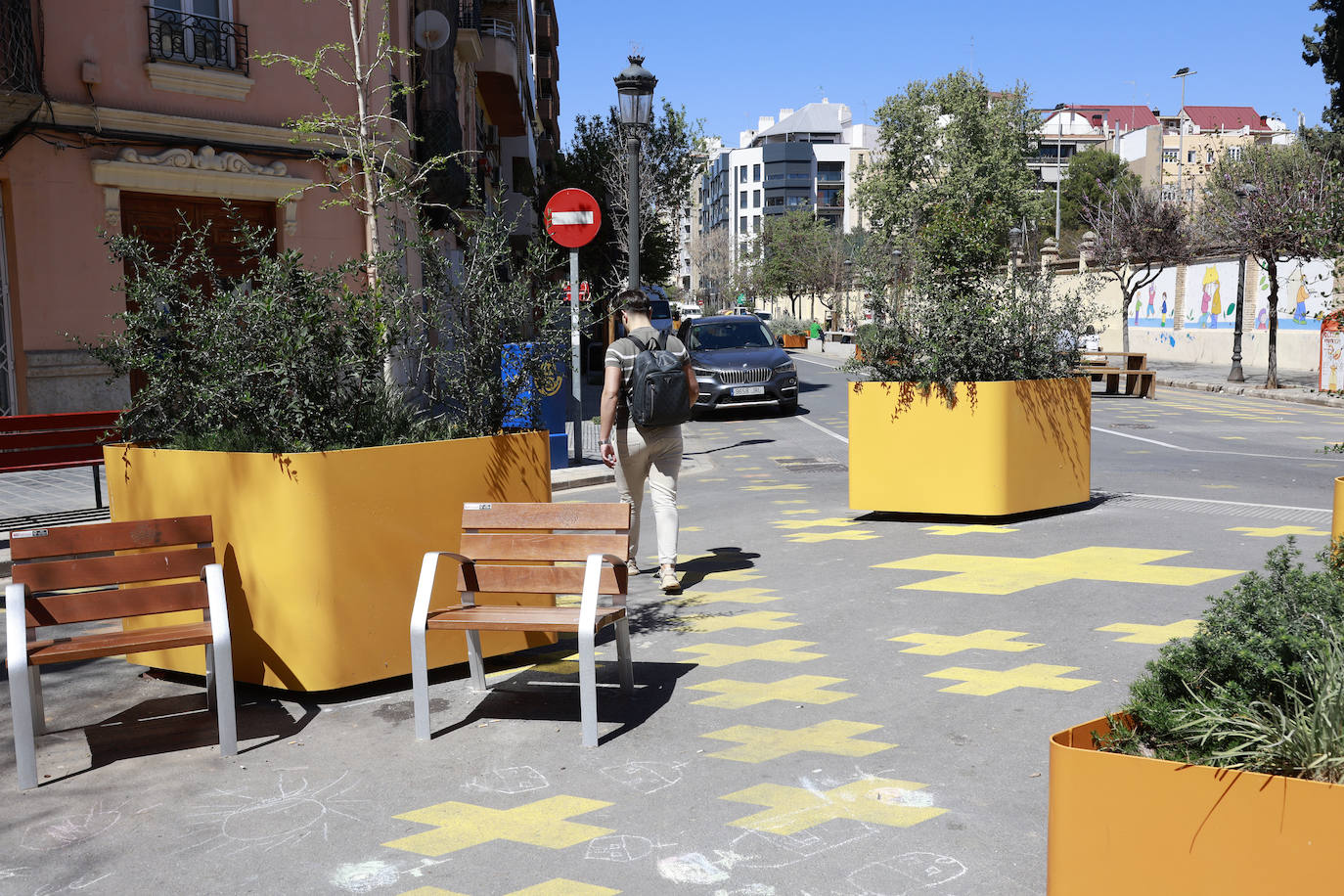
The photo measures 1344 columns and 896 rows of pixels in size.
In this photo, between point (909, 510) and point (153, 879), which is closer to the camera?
point (153, 879)

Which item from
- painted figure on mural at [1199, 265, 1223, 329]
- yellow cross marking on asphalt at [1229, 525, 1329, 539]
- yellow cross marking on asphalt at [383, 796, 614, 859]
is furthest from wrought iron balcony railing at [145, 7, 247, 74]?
painted figure on mural at [1199, 265, 1223, 329]

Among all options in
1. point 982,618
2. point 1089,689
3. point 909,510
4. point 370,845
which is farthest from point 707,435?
point 370,845

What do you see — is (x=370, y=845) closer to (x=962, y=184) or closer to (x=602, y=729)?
(x=602, y=729)

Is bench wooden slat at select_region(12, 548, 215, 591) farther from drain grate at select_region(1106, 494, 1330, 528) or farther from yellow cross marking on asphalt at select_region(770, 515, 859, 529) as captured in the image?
drain grate at select_region(1106, 494, 1330, 528)

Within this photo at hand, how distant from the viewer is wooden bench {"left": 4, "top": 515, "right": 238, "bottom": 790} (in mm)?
4508

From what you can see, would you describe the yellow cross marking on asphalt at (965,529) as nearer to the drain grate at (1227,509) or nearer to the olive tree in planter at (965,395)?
the olive tree in planter at (965,395)

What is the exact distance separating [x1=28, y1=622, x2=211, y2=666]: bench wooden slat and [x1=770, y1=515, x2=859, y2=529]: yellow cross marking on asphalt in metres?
5.86

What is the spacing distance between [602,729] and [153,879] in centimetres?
186

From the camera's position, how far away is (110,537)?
506 cm

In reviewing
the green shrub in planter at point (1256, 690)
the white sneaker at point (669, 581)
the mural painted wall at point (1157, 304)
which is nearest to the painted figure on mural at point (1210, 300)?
A: the mural painted wall at point (1157, 304)

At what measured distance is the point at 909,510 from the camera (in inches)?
387

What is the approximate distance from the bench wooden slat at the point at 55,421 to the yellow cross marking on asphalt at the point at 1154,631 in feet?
25.3

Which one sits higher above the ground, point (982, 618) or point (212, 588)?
point (212, 588)

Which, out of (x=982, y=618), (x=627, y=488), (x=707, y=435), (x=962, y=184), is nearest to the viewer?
(x=982, y=618)
